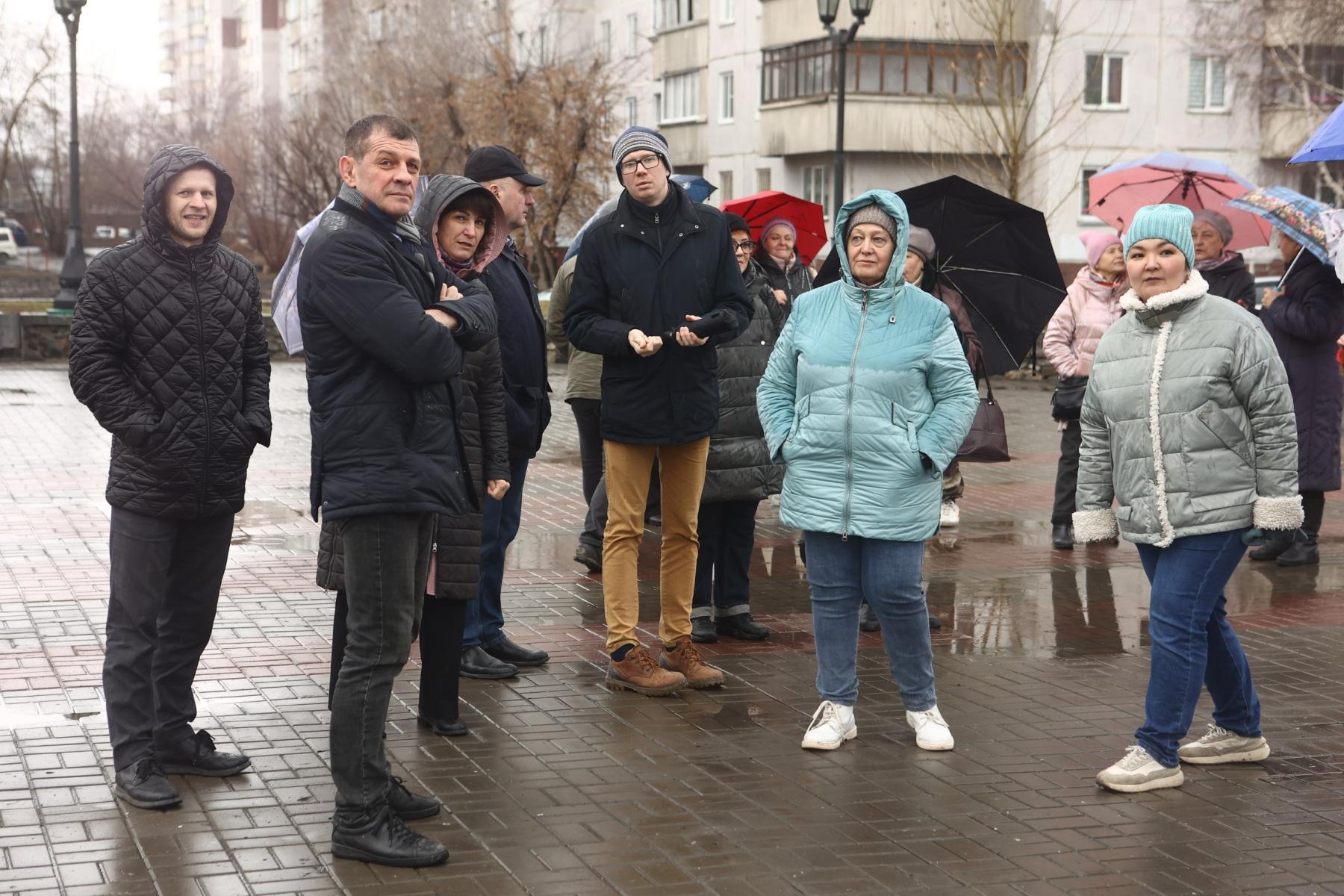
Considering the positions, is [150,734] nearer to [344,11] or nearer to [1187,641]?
[1187,641]

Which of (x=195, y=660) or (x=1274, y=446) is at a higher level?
(x=1274, y=446)

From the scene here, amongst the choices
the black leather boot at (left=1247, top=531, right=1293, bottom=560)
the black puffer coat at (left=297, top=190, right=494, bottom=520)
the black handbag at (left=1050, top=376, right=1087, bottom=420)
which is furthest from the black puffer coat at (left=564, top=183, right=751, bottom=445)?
the black leather boot at (left=1247, top=531, right=1293, bottom=560)

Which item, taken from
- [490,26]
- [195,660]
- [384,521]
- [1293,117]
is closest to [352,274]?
[384,521]

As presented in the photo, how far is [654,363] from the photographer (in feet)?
22.3

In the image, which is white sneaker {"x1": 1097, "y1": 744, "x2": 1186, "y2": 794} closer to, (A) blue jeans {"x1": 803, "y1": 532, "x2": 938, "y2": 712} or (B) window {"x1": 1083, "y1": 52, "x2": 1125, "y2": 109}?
(A) blue jeans {"x1": 803, "y1": 532, "x2": 938, "y2": 712}

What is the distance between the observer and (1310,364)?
33.0 ft

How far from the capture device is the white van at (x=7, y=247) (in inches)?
2670

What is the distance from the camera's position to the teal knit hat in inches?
221

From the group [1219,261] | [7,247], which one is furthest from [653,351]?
[7,247]

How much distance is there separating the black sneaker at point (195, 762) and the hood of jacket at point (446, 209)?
189cm

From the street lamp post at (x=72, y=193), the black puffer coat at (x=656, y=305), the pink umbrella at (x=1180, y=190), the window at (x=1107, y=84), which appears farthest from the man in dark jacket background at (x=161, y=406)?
the window at (x=1107, y=84)

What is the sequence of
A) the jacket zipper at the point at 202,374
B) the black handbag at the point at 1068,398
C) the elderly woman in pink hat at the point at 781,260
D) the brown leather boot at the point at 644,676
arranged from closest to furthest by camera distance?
1. the jacket zipper at the point at 202,374
2. the brown leather boot at the point at 644,676
3. the elderly woman in pink hat at the point at 781,260
4. the black handbag at the point at 1068,398

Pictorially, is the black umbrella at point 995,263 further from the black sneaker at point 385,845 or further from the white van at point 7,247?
the white van at point 7,247

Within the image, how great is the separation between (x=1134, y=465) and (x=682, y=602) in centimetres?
217
